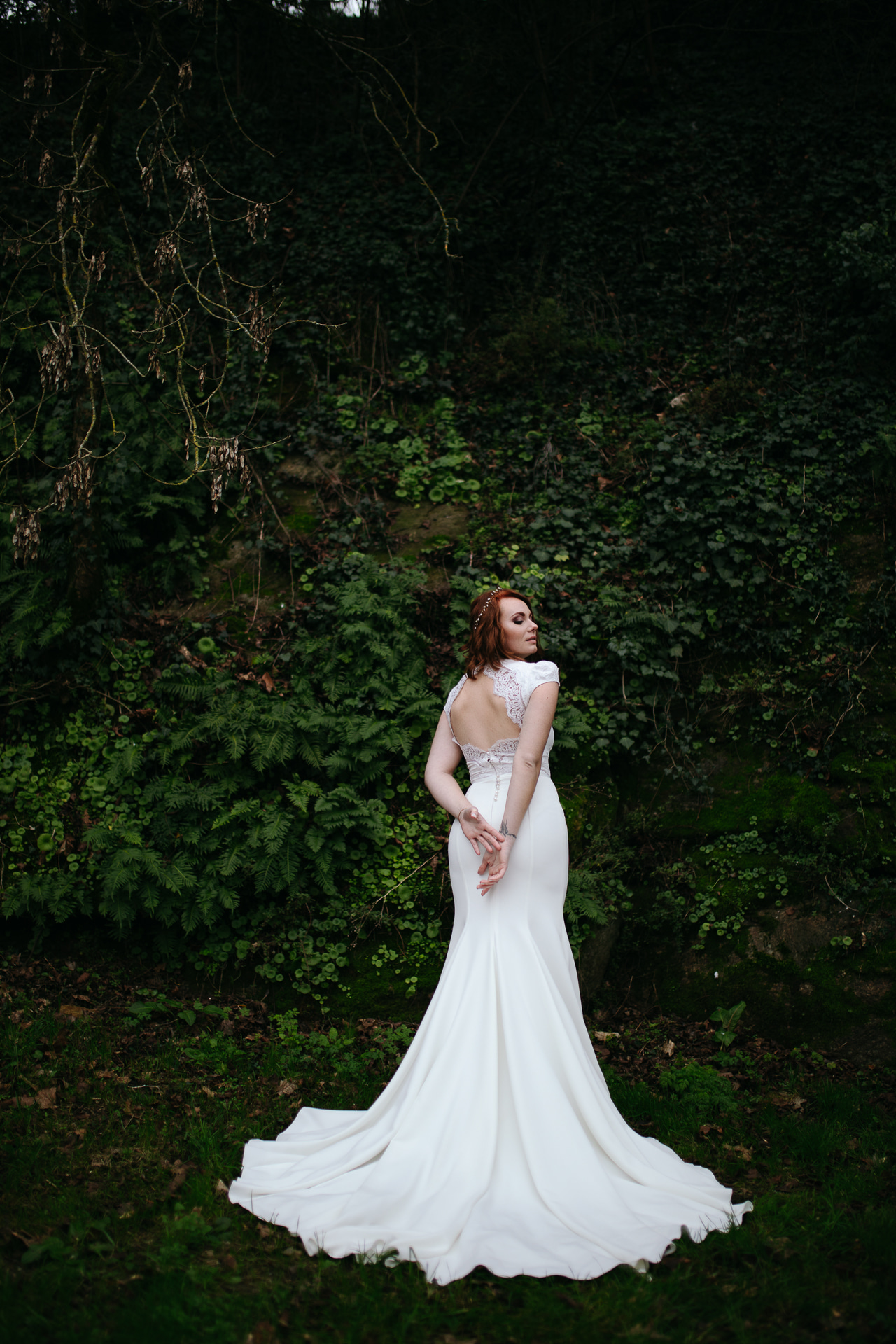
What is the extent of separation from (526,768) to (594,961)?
8.54 feet

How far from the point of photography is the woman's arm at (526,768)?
13.8ft

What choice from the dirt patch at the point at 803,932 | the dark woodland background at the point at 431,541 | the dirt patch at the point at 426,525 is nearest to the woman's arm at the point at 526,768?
the dark woodland background at the point at 431,541

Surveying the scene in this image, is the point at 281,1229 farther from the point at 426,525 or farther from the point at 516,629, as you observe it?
the point at 426,525

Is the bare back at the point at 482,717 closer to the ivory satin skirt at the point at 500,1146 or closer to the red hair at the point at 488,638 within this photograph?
the red hair at the point at 488,638

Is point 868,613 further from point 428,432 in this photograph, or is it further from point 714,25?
point 714,25

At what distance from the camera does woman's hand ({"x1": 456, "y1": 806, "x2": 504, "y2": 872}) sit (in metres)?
4.14

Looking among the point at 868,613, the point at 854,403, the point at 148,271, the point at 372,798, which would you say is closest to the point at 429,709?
the point at 372,798

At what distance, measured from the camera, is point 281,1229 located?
358 centimetres

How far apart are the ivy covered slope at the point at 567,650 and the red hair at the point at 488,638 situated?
199 centimetres

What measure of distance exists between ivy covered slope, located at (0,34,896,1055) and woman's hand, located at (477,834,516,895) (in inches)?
82.7

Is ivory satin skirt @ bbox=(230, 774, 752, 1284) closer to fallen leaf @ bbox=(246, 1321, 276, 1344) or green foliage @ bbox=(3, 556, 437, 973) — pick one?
fallen leaf @ bbox=(246, 1321, 276, 1344)

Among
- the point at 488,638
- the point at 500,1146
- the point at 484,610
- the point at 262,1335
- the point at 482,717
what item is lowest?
the point at 262,1335

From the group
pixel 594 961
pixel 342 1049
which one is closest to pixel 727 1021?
pixel 594 961

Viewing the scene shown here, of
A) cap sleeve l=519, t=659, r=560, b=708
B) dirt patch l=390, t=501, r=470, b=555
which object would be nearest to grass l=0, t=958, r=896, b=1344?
cap sleeve l=519, t=659, r=560, b=708
